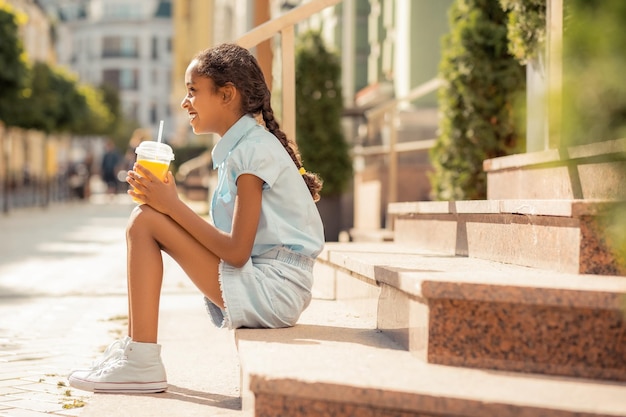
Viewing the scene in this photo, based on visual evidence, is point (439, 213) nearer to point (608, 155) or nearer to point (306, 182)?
point (306, 182)

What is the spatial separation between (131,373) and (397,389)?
1337mm

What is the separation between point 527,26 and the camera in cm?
539

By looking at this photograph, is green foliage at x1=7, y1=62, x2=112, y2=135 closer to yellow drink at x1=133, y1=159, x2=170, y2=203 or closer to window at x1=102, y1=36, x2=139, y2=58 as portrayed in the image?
yellow drink at x1=133, y1=159, x2=170, y2=203

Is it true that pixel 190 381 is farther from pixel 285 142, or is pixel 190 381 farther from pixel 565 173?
pixel 565 173

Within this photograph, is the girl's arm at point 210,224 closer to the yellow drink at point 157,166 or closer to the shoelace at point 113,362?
the yellow drink at point 157,166

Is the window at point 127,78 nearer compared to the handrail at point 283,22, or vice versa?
the handrail at point 283,22

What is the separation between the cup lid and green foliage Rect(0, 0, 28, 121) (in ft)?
63.5

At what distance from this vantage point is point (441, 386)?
101 inches

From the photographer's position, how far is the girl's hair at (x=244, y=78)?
374 centimetres

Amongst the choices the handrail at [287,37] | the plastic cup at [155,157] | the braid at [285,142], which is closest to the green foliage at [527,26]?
the handrail at [287,37]

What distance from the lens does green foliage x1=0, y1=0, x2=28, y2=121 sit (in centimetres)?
2203

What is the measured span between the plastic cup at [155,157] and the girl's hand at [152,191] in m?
0.02

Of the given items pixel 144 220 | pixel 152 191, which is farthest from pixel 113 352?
pixel 152 191

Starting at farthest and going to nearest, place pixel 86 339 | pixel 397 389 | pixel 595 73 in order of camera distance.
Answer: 1. pixel 86 339
2. pixel 397 389
3. pixel 595 73
